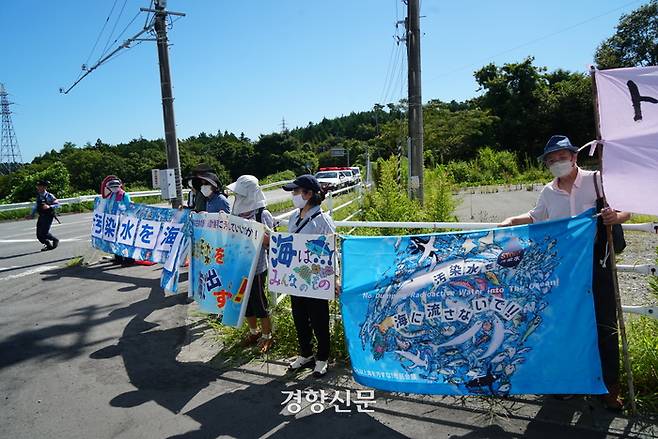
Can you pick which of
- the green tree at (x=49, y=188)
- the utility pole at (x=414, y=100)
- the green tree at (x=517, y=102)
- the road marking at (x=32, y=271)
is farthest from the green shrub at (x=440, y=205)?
the green tree at (x=517, y=102)

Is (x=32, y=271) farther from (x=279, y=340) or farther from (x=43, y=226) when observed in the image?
(x=279, y=340)

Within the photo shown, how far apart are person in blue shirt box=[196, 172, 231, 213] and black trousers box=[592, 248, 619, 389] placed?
12.9 ft

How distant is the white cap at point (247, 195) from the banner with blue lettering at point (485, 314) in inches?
65.3

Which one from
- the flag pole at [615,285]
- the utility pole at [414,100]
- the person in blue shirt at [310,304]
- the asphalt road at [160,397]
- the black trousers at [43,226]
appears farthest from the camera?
the black trousers at [43,226]

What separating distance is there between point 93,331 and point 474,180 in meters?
24.5

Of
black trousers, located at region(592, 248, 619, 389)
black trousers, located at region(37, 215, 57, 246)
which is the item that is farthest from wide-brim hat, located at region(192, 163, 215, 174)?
black trousers, located at region(37, 215, 57, 246)

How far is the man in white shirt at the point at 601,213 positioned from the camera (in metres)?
3.11

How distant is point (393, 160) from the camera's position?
10.3 meters

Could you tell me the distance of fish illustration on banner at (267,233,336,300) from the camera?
12.9 feet

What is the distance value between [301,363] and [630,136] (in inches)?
128

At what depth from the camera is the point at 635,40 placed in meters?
45.1

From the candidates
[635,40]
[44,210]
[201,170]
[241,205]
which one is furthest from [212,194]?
[635,40]

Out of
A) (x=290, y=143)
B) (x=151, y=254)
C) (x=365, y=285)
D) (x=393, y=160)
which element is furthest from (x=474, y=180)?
(x=290, y=143)

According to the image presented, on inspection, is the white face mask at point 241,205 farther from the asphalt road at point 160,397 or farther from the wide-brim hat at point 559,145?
the wide-brim hat at point 559,145
